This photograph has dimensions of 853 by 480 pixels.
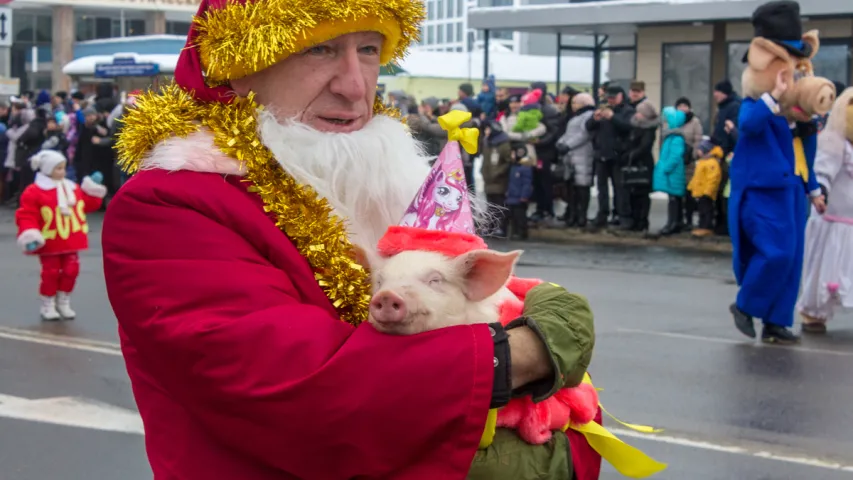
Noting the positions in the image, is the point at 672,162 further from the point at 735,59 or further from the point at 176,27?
the point at 176,27

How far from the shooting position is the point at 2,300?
1063 centimetres

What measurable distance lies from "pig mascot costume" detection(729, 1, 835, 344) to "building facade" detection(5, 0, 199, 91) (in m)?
41.4

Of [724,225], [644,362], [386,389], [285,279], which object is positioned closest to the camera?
[386,389]

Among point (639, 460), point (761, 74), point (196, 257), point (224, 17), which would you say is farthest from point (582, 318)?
point (761, 74)

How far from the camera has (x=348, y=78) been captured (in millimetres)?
2314

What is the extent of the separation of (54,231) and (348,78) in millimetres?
7985

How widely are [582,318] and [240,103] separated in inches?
31.8

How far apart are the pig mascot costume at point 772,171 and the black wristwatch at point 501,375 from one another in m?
6.65

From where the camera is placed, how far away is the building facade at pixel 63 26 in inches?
1896

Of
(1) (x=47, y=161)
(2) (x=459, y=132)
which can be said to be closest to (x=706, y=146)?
(1) (x=47, y=161)

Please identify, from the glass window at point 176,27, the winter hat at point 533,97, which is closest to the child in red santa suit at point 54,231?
the winter hat at point 533,97

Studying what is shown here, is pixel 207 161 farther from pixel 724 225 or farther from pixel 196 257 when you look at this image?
pixel 724 225

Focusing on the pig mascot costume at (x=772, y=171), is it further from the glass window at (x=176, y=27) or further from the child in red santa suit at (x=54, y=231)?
the glass window at (x=176, y=27)

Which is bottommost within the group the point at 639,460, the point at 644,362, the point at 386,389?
the point at 644,362
